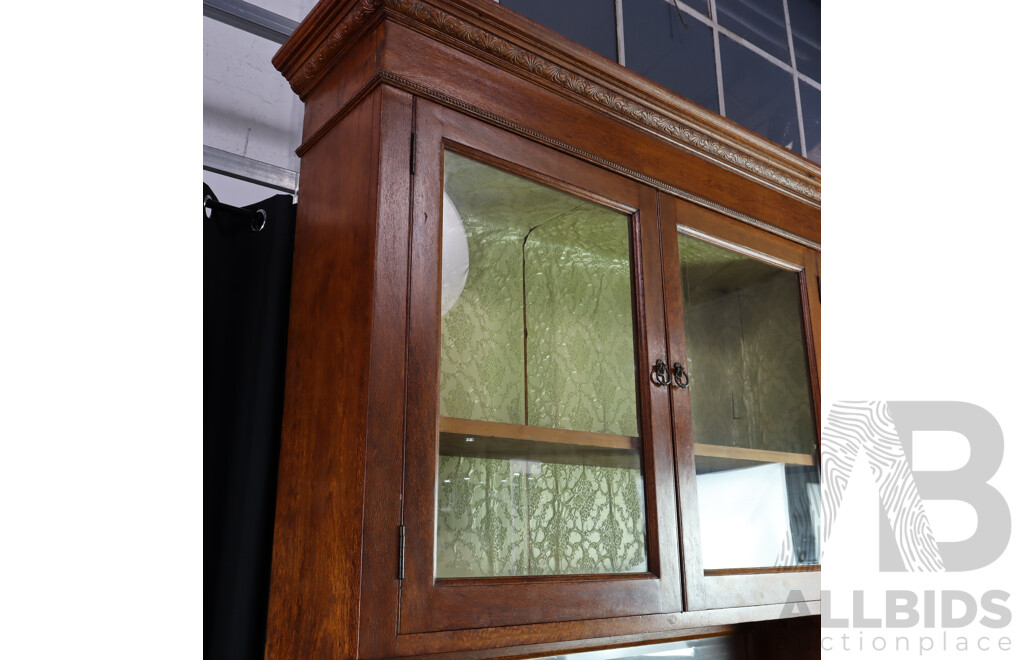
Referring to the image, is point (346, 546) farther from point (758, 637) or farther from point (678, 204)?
point (758, 637)

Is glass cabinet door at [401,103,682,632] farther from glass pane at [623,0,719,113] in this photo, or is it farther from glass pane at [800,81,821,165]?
glass pane at [800,81,821,165]

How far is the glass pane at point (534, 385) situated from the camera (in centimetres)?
74

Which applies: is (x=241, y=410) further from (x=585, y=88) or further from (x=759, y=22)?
(x=759, y=22)

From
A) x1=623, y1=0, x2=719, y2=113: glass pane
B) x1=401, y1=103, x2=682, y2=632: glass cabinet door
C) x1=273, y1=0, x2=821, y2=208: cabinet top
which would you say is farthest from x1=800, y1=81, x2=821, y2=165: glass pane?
x1=401, y1=103, x2=682, y2=632: glass cabinet door

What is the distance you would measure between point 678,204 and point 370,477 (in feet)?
1.91

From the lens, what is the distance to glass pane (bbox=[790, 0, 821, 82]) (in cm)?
185

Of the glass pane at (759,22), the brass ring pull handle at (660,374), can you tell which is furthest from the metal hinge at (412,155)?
the glass pane at (759,22)

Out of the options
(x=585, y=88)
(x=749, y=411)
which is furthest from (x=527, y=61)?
(x=749, y=411)

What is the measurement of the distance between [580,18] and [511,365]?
2.77 feet

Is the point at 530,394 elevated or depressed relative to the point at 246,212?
depressed

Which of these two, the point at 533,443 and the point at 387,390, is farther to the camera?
the point at 533,443

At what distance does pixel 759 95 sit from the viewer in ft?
5.57

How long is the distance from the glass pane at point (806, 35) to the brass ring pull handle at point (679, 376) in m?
1.23

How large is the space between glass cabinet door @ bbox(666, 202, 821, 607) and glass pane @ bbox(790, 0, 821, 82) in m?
0.91
